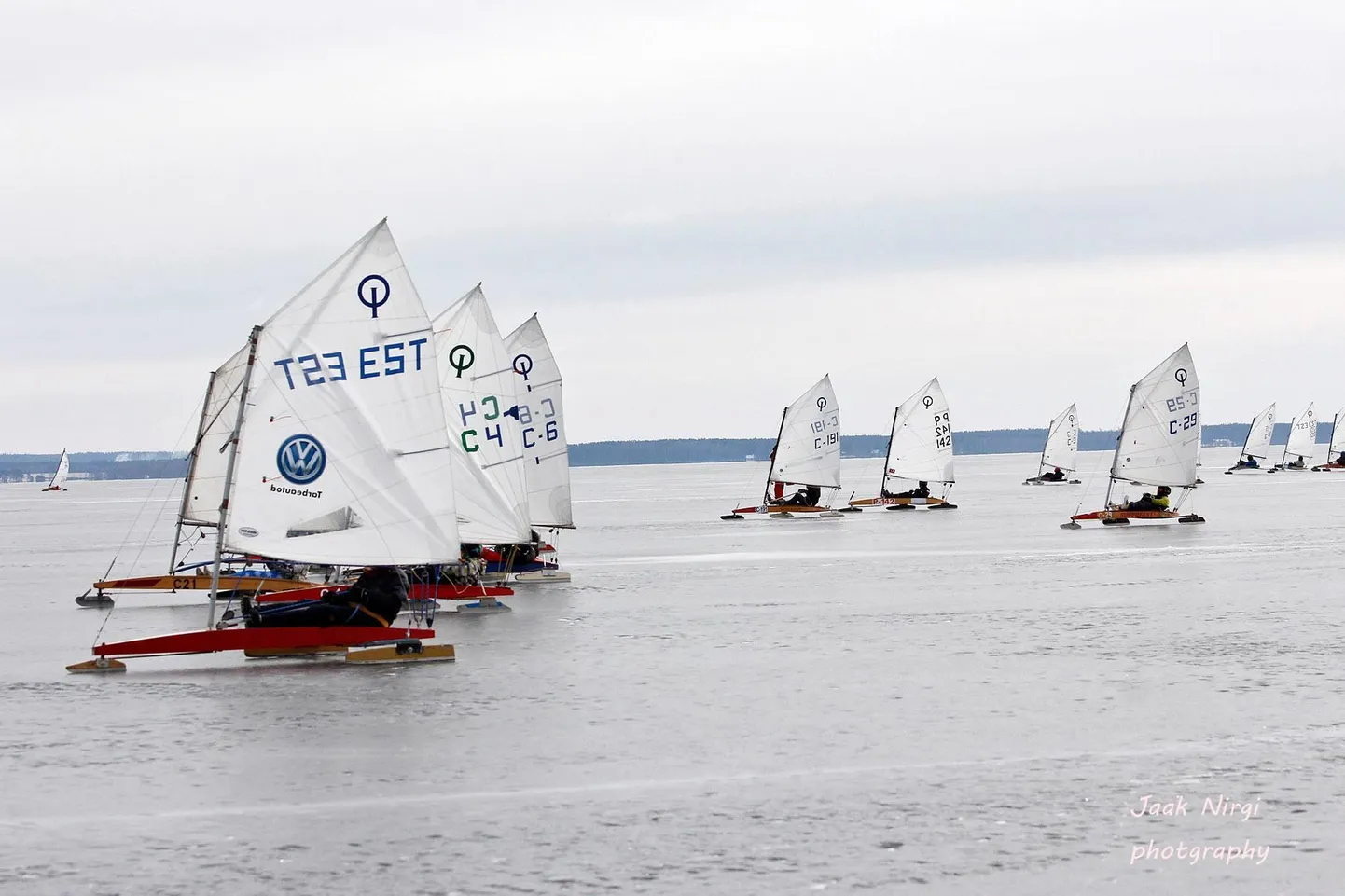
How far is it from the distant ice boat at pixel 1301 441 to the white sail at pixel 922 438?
3345 inches

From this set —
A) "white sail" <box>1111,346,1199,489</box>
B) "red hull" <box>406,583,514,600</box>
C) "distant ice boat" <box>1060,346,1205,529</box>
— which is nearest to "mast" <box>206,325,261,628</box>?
"red hull" <box>406,583,514,600</box>

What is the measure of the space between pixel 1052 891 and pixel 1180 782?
4.79 m

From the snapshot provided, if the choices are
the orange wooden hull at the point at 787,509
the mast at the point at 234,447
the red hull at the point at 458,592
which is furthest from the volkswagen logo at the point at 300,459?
the orange wooden hull at the point at 787,509

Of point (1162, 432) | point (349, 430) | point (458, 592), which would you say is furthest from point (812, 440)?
point (349, 430)

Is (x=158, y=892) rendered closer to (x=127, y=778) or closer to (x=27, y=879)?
(x=27, y=879)

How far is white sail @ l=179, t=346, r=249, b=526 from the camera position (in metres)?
49.3

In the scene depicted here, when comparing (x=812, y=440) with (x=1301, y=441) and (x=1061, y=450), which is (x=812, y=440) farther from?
(x=1301, y=441)

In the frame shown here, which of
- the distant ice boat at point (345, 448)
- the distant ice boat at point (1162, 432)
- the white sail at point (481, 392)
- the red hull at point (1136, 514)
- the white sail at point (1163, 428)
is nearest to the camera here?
the distant ice boat at point (345, 448)

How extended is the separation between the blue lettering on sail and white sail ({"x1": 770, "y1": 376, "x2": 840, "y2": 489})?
61343mm

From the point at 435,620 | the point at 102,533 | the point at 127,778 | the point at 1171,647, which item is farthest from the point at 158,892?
the point at 102,533

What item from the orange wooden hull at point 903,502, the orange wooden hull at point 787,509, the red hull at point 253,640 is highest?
the orange wooden hull at point 903,502

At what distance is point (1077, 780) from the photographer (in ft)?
63.3

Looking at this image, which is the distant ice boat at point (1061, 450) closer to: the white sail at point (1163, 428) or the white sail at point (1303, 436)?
the white sail at point (1303, 436)

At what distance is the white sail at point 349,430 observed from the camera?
30781 millimetres
